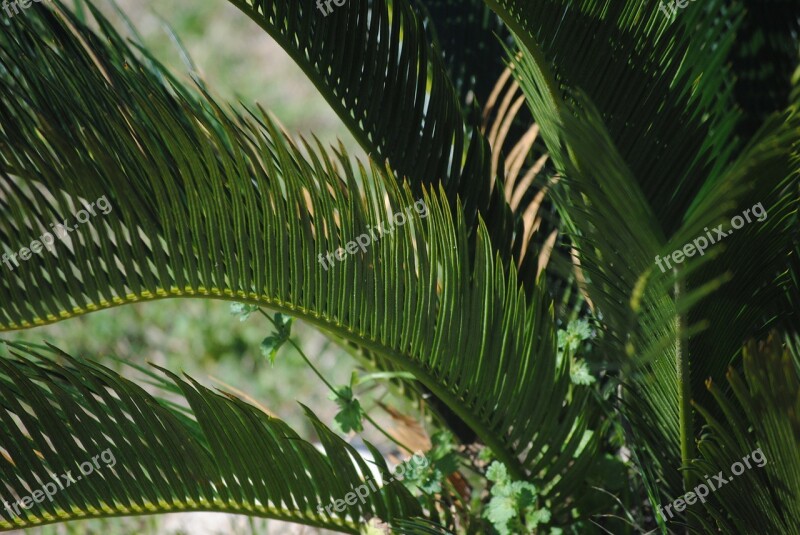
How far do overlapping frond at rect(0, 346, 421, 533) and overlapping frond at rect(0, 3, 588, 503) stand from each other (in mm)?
122

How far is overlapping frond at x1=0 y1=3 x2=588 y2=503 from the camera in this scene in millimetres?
1224

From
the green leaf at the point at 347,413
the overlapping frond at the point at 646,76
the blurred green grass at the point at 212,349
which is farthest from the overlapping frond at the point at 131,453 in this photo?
the blurred green grass at the point at 212,349

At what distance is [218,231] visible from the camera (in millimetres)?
1243

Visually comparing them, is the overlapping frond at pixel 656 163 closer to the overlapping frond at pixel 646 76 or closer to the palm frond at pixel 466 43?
the overlapping frond at pixel 646 76

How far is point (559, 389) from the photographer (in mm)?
1503

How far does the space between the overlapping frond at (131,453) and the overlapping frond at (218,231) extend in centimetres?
12

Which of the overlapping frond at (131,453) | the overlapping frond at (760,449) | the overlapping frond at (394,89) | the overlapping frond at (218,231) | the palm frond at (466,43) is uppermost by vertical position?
the palm frond at (466,43)

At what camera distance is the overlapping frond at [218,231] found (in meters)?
1.22

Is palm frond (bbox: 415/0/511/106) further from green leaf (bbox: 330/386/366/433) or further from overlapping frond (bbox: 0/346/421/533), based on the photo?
overlapping frond (bbox: 0/346/421/533)

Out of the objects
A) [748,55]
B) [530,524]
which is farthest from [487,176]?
[530,524]

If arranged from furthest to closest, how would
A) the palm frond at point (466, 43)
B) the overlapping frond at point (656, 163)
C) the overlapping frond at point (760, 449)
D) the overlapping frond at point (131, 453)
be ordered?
the palm frond at point (466, 43) → the overlapping frond at point (131, 453) → the overlapping frond at point (656, 163) → the overlapping frond at point (760, 449)

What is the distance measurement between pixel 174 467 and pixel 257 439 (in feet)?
0.45

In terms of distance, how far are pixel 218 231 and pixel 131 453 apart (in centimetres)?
38

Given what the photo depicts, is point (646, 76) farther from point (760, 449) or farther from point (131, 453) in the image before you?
point (131, 453)
